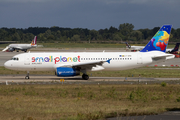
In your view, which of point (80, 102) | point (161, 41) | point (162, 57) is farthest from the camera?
point (161, 41)

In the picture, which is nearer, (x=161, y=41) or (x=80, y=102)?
(x=80, y=102)

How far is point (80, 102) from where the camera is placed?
68.1 feet

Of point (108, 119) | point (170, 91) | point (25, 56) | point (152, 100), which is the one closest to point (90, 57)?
point (25, 56)

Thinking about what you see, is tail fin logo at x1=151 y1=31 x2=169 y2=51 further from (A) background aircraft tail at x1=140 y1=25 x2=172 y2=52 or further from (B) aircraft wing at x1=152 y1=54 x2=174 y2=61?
(B) aircraft wing at x1=152 y1=54 x2=174 y2=61

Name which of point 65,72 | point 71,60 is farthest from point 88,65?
point 65,72

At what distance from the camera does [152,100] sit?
22.2 meters

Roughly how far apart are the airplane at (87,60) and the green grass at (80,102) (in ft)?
26.1

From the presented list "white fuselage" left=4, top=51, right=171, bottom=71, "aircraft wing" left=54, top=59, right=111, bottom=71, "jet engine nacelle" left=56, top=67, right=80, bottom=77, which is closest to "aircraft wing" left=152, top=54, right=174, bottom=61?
"white fuselage" left=4, top=51, right=171, bottom=71

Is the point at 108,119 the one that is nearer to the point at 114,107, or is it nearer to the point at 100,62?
the point at 114,107

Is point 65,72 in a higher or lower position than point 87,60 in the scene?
lower

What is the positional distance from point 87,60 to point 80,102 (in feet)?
53.3

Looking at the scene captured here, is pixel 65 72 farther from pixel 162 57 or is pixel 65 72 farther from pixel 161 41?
pixel 161 41

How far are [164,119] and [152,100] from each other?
7.13m

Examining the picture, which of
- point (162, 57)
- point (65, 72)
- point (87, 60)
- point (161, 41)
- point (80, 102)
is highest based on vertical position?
point (161, 41)
